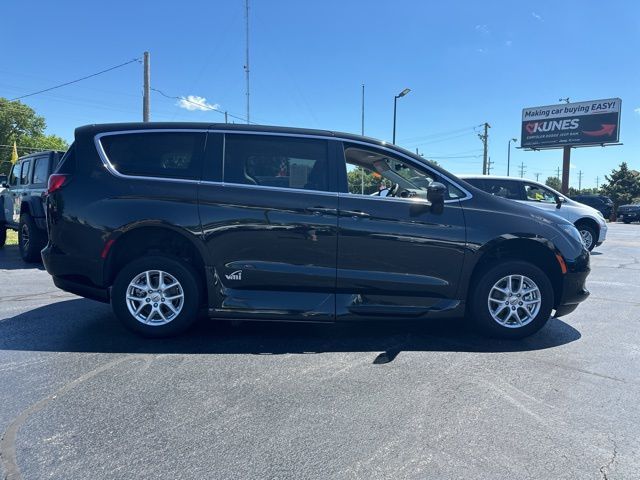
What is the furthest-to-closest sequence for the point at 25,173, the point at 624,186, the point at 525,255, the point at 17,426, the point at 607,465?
the point at 624,186, the point at 25,173, the point at 525,255, the point at 17,426, the point at 607,465

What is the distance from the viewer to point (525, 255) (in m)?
4.74

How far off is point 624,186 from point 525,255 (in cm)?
5168

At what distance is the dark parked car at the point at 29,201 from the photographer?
28.3 ft

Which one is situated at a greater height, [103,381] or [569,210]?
[569,210]

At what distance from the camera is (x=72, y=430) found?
277 cm

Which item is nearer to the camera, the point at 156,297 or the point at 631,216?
the point at 156,297

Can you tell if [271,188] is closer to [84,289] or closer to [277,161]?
[277,161]

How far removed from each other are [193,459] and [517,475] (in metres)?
1.68

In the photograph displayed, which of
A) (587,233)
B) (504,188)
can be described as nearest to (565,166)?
(587,233)

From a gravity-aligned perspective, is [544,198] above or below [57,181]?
above

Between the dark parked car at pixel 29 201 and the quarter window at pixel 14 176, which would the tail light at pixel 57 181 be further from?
the quarter window at pixel 14 176

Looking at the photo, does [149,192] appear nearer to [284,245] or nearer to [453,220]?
[284,245]

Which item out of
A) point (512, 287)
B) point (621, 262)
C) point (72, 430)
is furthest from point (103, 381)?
point (621, 262)

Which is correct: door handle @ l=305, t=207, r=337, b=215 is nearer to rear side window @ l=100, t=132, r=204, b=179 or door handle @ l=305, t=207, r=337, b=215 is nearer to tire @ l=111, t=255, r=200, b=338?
rear side window @ l=100, t=132, r=204, b=179
